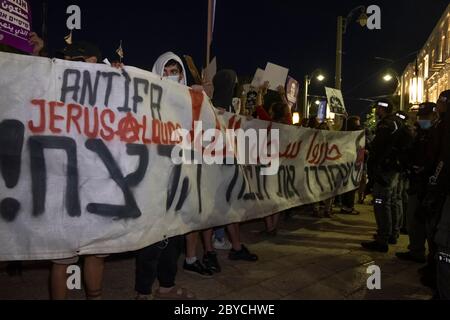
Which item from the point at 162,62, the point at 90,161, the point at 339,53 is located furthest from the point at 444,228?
the point at 339,53

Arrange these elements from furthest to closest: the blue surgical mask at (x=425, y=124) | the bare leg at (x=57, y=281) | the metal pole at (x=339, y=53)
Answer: the metal pole at (x=339, y=53)
the blue surgical mask at (x=425, y=124)
the bare leg at (x=57, y=281)

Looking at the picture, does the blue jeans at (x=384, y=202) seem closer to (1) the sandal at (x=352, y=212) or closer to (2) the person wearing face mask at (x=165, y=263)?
(1) the sandal at (x=352, y=212)

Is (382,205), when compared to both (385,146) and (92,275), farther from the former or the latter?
(92,275)

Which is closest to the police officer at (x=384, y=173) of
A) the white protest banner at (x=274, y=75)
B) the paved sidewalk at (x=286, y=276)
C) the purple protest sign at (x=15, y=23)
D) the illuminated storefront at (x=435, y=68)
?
the paved sidewalk at (x=286, y=276)

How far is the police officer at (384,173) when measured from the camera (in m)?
5.53

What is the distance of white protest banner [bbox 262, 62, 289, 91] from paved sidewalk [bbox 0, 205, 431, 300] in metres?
2.92

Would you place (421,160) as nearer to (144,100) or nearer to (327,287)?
(327,287)

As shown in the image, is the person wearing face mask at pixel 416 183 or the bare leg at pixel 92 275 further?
the person wearing face mask at pixel 416 183

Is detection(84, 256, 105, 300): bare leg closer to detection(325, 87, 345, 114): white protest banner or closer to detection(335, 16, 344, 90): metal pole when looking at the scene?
detection(325, 87, 345, 114): white protest banner

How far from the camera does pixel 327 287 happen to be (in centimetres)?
414

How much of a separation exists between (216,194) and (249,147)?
3.33 feet

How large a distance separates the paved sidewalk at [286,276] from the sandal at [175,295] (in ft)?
0.58

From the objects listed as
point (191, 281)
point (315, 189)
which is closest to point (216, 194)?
point (191, 281)

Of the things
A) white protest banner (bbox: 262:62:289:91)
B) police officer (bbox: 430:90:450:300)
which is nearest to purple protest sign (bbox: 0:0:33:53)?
white protest banner (bbox: 262:62:289:91)
